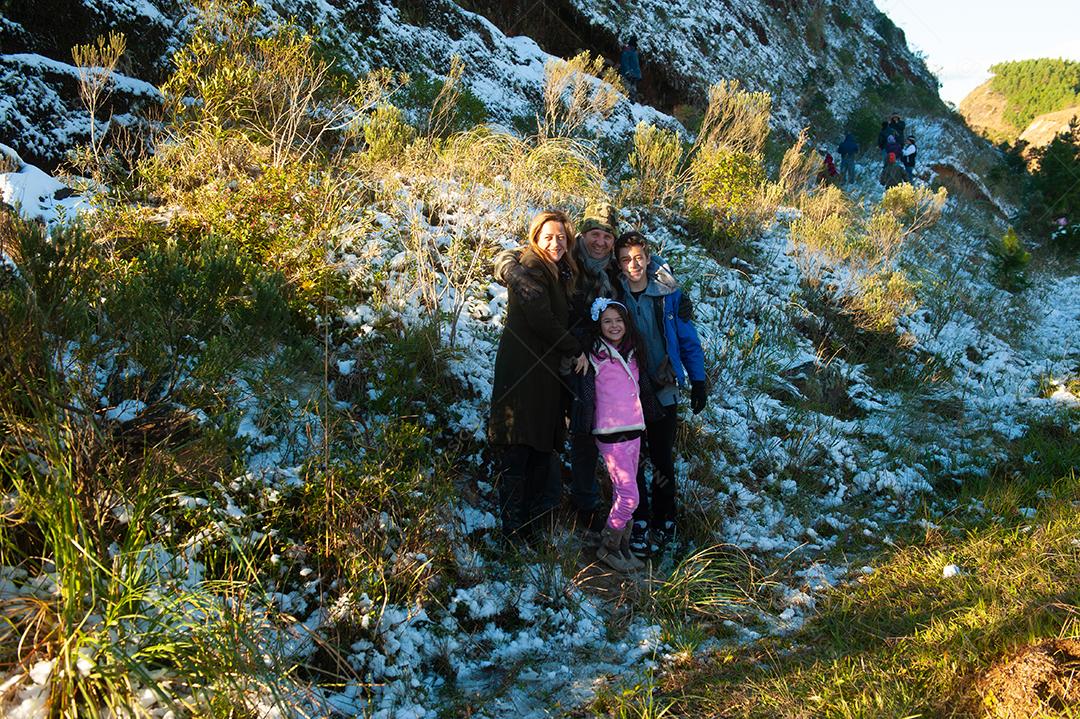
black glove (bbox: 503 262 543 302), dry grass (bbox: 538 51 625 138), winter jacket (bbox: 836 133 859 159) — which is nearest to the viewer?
black glove (bbox: 503 262 543 302)

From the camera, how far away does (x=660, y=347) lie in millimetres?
3828

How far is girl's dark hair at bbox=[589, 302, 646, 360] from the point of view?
3543 millimetres

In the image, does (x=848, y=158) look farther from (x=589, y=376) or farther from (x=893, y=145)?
(x=589, y=376)

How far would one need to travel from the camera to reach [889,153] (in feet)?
53.6

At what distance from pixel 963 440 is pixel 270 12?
787 centimetres

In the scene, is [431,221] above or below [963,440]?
above

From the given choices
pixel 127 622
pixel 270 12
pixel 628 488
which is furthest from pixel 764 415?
pixel 270 12

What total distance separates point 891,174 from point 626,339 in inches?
641

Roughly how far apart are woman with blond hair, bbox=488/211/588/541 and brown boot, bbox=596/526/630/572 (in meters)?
0.40

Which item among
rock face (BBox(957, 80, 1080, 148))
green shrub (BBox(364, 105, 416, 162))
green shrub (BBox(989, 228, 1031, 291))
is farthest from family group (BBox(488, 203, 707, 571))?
rock face (BBox(957, 80, 1080, 148))

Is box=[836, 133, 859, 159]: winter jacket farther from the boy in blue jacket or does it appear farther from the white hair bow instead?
the white hair bow

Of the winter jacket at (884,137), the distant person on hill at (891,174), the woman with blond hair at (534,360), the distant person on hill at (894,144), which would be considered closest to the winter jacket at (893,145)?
the distant person on hill at (894,144)

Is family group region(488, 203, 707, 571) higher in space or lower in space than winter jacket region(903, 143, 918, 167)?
lower

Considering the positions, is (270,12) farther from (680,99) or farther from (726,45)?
(726,45)
